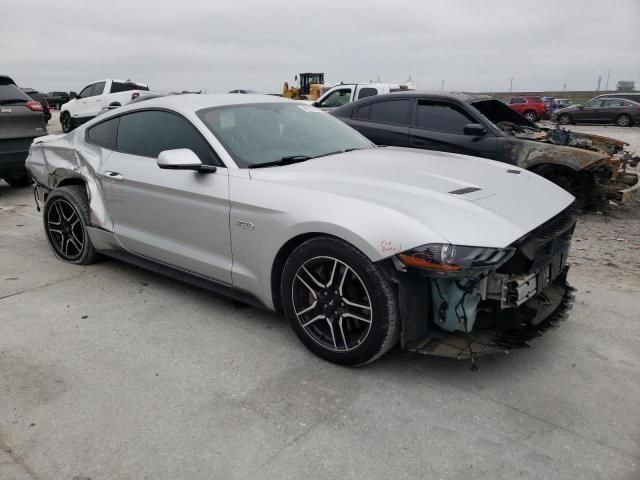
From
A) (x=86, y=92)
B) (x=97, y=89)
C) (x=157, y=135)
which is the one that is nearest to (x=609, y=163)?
(x=157, y=135)

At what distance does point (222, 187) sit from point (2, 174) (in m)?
5.48

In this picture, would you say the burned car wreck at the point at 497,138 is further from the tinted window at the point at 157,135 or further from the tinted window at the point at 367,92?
the tinted window at the point at 367,92

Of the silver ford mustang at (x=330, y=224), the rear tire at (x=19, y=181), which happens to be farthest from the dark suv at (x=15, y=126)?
the silver ford mustang at (x=330, y=224)

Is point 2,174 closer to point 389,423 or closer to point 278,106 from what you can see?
point 278,106

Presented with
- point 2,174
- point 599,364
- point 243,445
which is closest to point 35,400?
point 243,445

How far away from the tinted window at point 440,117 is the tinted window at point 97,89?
14736 millimetres

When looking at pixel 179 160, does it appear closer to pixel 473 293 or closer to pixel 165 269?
pixel 165 269

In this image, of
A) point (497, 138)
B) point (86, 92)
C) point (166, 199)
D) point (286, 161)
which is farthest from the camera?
point (86, 92)

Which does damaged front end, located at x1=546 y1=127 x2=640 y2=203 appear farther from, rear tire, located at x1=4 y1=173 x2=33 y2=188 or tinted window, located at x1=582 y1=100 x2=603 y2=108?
tinted window, located at x1=582 y1=100 x2=603 y2=108

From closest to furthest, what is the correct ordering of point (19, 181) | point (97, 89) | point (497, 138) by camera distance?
point (497, 138) → point (19, 181) → point (97, 89)

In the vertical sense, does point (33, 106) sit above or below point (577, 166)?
above

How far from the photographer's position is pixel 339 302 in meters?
2.94

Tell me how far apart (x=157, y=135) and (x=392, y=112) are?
416 centimetres

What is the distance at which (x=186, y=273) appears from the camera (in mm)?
3789
